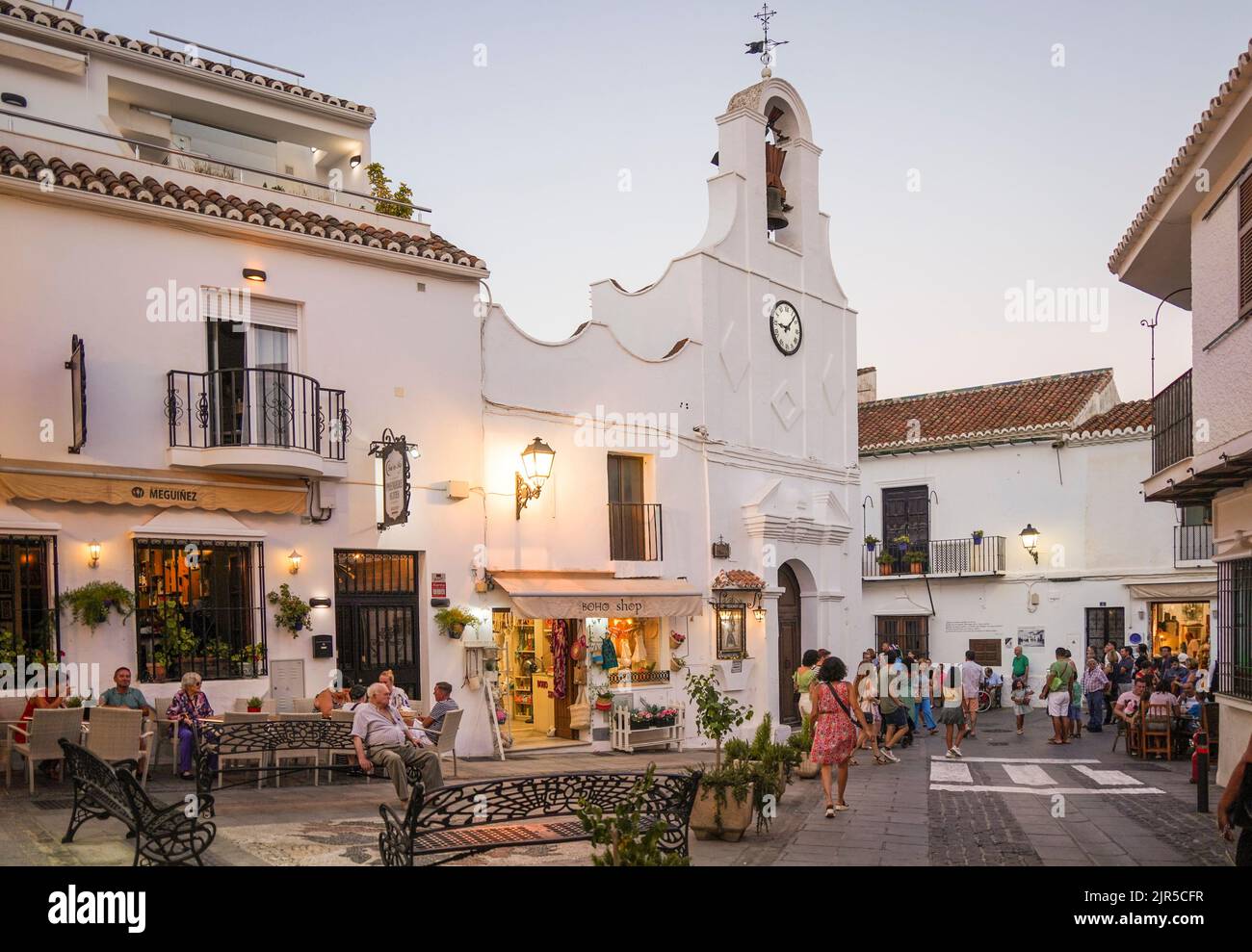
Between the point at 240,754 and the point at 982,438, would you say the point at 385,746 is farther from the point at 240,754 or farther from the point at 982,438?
the point at 982,438

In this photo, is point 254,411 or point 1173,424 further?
point 1173,424

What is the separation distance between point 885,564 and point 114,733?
24.7m

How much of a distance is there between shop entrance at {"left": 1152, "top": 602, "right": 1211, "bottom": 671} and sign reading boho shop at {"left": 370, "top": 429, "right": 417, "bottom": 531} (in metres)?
20.1

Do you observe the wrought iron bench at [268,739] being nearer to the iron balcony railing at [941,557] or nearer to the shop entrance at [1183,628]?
the iron balcony railing at [941,557]

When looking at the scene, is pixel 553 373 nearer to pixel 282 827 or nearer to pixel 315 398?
pixel 315 398

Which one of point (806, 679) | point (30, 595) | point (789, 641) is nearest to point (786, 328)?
point (789, 641)

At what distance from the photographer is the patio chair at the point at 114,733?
11.0 meters

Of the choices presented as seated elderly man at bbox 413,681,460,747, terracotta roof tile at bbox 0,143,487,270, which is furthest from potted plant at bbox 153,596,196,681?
terracotta roof tile at bbox 0,143,487,270

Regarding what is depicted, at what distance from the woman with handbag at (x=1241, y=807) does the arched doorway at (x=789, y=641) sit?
52.7 feet

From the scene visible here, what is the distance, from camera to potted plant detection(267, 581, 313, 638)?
14281 mm

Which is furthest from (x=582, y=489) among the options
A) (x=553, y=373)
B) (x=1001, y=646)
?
(x=1001, y=646)

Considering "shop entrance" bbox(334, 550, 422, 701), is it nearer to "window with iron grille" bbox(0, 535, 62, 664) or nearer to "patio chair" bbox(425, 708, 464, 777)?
"patio chair" bbox(425, 708, 464, 777)

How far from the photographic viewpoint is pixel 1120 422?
93.8ft

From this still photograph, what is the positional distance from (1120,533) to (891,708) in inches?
537
